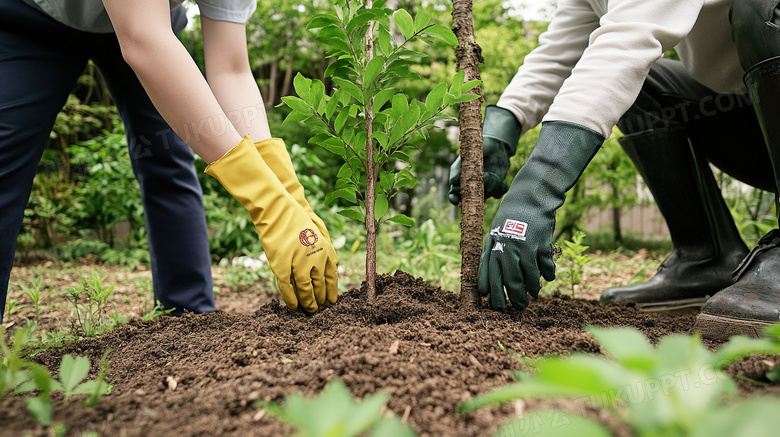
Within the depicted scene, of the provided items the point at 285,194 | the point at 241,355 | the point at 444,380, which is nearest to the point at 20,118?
the point at 285,194

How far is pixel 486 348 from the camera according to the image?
98 cm

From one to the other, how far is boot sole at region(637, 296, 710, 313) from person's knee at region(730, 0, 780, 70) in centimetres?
91

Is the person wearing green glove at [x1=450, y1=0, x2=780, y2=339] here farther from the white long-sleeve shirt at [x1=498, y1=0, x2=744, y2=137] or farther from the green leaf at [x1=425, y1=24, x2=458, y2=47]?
the green leaf at [x1=425, y1=24, x2=458, y2=47]

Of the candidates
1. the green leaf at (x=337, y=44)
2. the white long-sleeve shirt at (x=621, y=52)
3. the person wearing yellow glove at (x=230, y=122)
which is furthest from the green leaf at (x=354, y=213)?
the white long-sleeve shirt at (x=621, y=52)

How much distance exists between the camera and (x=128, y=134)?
6.12 ft

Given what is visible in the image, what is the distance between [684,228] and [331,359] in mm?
1774

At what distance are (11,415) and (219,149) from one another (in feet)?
2.68

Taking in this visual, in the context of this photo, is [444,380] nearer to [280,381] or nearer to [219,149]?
[280,381]

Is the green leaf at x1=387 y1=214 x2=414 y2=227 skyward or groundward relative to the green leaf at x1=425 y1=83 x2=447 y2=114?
groundward

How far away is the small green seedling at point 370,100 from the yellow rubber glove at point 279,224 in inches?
5.2

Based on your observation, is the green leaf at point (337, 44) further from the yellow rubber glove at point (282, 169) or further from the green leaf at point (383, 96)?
the yellow rubber glove at point (282, 169)

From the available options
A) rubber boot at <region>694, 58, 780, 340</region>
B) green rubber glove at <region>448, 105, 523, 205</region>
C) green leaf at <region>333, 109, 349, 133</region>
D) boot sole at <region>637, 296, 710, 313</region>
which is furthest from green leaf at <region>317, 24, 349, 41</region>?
boot sole at <region>637, 296, 710, 313</region>

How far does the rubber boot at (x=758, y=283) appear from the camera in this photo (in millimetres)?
1185

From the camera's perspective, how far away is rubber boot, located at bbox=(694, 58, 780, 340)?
118 centimetres
